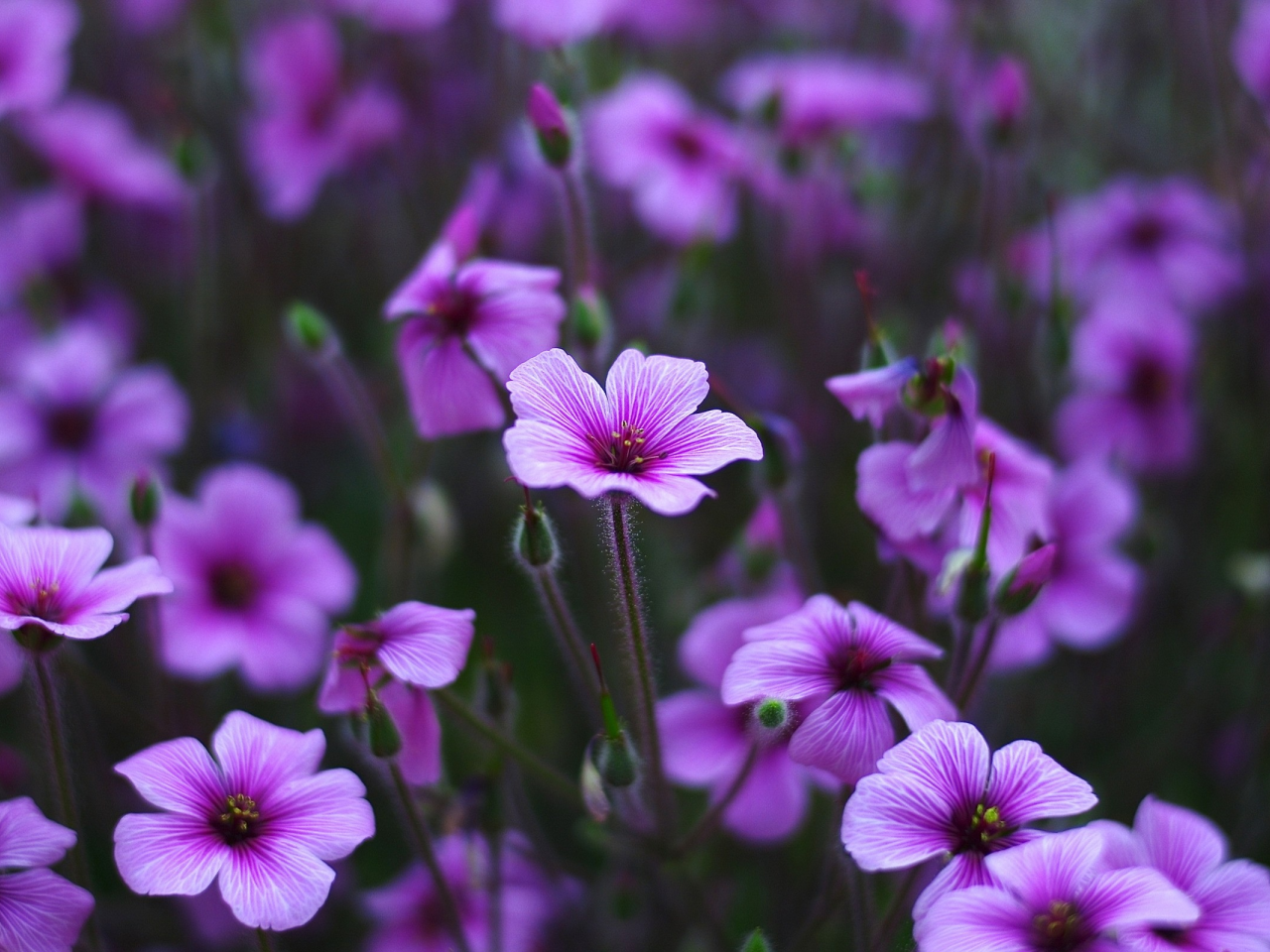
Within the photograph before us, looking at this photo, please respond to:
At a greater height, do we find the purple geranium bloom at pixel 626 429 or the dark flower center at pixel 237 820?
the purple geranium bloom at pixel 626 429

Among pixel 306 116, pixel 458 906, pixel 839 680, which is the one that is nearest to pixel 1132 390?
pixel 839 680

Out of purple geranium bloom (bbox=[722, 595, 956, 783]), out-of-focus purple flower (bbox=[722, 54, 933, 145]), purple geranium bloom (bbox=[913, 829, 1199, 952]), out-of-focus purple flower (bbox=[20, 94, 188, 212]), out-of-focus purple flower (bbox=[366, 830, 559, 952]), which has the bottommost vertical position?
out-of-focus purple flower (bbox=[366, 830, 559, 952])

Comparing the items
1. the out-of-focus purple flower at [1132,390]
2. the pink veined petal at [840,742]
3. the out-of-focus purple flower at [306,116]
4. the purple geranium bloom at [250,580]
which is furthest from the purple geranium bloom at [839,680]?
the out-of-focus purple flower at [306,116]

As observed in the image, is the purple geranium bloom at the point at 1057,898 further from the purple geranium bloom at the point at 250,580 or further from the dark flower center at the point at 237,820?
the purple geranium bloom at the point at 250,580

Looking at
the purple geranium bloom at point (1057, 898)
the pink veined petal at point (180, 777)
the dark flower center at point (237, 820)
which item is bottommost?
the dark flower center at point (237, 820)

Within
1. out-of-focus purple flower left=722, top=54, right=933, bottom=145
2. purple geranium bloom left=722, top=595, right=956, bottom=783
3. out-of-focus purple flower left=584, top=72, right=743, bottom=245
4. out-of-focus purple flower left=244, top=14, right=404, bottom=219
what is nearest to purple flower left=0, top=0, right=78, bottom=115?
out-of-focus purple flower left=244, top=14, right=404, bottom=219

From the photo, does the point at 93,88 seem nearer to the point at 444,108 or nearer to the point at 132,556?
the point at 444,108

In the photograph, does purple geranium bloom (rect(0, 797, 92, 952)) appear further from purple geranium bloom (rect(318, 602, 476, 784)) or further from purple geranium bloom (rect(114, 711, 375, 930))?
purple geranium bloom (rect(318, 602, 476, 784))
